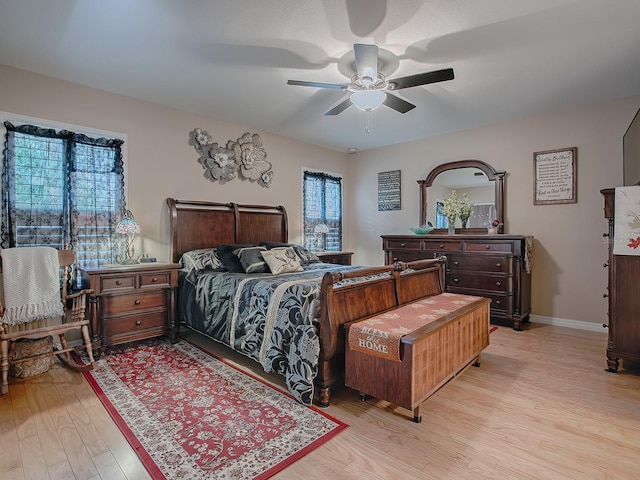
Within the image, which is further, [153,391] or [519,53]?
[519,53]

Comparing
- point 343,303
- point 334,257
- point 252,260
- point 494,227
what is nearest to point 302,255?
point 252,260

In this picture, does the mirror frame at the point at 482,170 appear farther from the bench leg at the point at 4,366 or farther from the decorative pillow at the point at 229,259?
the bench leg at the point at 4,366

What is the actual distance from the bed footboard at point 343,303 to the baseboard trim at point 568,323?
96.8 inches

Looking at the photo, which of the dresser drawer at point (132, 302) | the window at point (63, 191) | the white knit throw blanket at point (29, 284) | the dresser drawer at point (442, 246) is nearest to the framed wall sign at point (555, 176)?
the dresser drawer at point (442, 246)

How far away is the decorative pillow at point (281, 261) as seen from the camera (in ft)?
11.5

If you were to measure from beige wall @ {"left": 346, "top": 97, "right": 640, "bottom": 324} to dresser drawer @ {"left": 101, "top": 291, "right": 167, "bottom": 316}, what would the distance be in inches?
175

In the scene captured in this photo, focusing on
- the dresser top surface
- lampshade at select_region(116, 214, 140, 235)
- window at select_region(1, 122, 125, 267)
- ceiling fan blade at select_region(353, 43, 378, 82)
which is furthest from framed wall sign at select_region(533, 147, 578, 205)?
window at select_region(1, 122, 125, 267)

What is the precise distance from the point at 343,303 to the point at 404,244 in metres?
2.94

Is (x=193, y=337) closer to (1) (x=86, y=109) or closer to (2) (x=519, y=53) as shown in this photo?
(1) (x=86, y=109)

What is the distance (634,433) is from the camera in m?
2.00

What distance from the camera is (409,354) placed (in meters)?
1.96

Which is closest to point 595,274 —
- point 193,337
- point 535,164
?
point 535,164

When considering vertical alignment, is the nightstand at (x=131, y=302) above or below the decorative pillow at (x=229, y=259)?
below

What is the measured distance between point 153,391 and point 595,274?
488 centimetres
